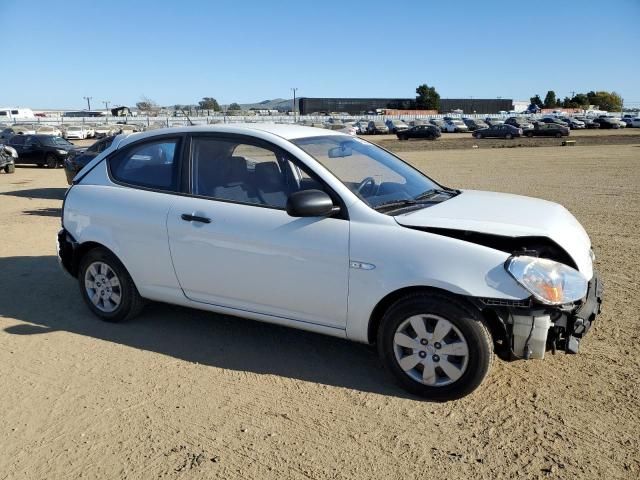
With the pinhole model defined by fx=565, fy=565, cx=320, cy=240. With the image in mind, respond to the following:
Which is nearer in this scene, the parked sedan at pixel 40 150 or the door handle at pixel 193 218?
the door handle at pixel 193 218

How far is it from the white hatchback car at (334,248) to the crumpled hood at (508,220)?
0.02 meters

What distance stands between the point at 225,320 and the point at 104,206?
4.79ft

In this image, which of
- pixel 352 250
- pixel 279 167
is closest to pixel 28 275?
pixel 279 167

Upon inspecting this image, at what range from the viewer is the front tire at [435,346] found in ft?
11.3

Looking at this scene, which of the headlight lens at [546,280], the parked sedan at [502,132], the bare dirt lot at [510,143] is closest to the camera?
the headlight lens at [546,280]

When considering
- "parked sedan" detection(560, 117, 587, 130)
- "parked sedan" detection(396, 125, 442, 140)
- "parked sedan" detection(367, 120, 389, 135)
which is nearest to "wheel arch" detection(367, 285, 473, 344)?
"parked sedan" detection(396, 125, 442, 140)

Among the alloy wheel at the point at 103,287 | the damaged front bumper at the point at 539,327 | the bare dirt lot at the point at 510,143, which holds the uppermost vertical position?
the damaged front bumper at the point at 539,327

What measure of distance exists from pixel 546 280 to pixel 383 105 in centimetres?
12995

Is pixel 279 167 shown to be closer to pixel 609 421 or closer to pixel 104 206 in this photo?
pixel 104 206

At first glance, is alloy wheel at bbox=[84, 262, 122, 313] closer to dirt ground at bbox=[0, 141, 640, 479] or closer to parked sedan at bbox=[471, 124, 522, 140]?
dirt ground at bbox=[0, 141, 640, 479]

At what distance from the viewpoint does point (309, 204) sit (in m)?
3.71

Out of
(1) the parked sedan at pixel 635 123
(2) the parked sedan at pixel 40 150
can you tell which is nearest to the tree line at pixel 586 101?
(1) the parked sedan at pixel 635 123

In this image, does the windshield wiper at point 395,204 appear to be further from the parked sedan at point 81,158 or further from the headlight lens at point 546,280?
the parked sedan at point 81,158

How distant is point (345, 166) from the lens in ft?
14.1
